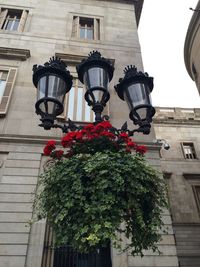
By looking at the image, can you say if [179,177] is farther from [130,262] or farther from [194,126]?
[130,262]

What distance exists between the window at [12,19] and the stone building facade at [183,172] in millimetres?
9656

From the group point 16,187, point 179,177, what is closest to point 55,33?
point 16,187

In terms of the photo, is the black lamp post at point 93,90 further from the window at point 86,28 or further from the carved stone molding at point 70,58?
the window at point 86,28

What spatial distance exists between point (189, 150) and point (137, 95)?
16.9 meters

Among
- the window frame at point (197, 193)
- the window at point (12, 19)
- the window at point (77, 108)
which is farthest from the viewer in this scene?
the window frame at point (197, 193)

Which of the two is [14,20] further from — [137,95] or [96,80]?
[137,95]

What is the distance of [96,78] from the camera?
4266mm

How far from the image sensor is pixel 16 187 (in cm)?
714

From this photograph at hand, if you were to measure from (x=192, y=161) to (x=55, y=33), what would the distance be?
1342cm

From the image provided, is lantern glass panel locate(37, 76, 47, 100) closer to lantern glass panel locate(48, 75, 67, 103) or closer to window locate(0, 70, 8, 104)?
lantern glass panel locate(48, 75, 67, 103)

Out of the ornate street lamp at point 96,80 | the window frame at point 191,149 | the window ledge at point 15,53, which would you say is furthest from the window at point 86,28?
the window frame at point 191,149

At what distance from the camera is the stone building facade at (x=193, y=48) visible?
18541 millimetres

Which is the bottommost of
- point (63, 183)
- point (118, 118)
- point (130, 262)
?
point (130, 262)

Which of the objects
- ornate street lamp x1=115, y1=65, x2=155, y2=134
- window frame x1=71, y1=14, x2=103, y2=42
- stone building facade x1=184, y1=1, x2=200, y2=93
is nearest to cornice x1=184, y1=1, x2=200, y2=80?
stone building facade x1=184, y1=1, x2=200, y2=93
